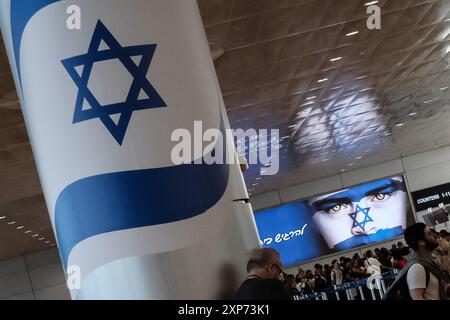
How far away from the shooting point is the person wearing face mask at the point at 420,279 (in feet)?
13.7

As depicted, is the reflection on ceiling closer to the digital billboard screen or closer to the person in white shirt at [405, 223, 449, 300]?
the digital billboard screen

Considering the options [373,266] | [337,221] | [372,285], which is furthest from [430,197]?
[372,285]

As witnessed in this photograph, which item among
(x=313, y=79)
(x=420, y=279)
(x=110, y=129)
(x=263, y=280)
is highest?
(x=313, y=79)

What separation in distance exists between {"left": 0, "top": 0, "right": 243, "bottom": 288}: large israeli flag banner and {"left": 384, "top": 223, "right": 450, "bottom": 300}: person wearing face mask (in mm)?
2025

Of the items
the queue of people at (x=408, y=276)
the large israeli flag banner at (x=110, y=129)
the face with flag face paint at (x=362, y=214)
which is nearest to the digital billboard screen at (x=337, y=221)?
the face with flag face paint at (x=362, y=214)

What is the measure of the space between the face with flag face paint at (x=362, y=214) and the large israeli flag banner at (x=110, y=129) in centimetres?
2952

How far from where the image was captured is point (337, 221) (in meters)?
31.7

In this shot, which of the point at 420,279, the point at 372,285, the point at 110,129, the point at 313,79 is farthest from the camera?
the point at 313,79

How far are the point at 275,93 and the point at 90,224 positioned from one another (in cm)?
1375

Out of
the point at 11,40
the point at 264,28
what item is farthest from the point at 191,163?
the point at 264,28

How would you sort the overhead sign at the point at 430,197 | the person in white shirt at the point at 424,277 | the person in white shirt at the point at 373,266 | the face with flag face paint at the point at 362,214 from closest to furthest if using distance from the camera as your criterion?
1. the person in white shirt at the point at 424,277
2. the person in white shirt at the point at 373,266
3. the face with flag face paint at the point at 362,214
4. the overhead sign at the point at 430,197

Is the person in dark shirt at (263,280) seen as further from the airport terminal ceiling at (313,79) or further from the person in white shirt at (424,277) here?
the airport terminal ceiling at (313,79)

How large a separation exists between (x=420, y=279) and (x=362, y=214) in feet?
92.3

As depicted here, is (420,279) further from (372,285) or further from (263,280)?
(372,285)
